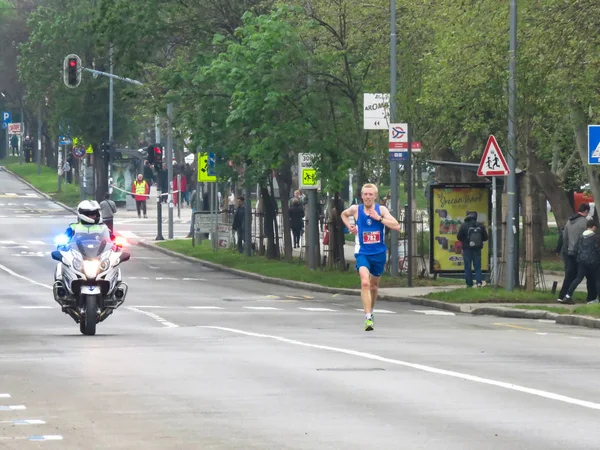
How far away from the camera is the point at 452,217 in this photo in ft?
112

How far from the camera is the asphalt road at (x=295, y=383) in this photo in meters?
9.96

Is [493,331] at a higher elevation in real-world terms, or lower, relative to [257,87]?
lower

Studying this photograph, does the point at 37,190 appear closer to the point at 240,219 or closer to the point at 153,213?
the point at 153,213

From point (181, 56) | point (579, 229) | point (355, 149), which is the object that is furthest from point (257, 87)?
point (579, 229)

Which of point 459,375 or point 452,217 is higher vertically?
point 452,217

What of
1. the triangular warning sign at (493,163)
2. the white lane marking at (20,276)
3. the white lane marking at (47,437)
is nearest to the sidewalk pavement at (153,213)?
the white lane marking at (20,276)

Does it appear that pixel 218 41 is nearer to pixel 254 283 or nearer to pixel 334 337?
pixel 254 283

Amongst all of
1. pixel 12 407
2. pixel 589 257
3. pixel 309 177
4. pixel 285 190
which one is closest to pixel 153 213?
pixel 285 190

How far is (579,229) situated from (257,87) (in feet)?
38.4

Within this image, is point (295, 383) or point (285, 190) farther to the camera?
point (285, 190)

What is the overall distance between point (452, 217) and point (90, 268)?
15490 millimetres

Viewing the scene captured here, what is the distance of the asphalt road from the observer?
32.7ft

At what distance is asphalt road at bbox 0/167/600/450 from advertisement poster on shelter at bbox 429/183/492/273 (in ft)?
28.3

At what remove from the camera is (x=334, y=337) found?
1916 cm
